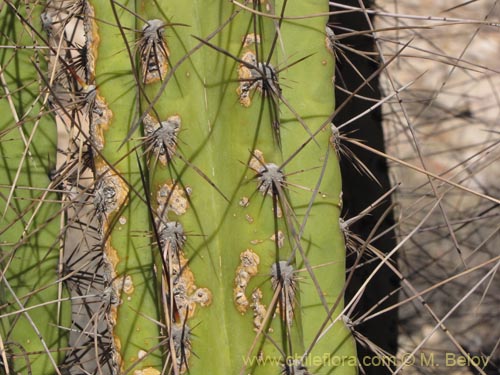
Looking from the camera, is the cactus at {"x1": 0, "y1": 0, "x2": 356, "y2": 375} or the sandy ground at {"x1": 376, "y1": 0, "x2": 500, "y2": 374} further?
the sandy ground at {"x1": 376, "y1": 0, "x2": 500, "y2": 374}

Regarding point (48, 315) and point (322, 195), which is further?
point (48, 315)

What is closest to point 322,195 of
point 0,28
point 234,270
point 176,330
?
point 234,270

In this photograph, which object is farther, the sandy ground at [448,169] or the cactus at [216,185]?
the sandy ground at [448,169]

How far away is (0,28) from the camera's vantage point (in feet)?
5.02

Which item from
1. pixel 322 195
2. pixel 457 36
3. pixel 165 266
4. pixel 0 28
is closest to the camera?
pixel 165 266

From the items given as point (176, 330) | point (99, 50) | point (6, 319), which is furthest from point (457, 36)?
point (6, 319)

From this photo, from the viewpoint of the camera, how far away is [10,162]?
1.54 meters

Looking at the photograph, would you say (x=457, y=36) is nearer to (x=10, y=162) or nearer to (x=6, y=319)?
(x=10, y=162)

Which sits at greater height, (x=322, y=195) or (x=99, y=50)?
(x=99, y=50)

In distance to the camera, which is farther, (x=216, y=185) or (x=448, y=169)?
(x=448, y=169)

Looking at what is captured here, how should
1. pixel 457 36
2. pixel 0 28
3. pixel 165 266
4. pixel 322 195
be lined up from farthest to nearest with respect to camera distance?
pixel 457 36 → pixel 0 28 → pixel 322 195 → pixel 165 266

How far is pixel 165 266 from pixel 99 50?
34 cm

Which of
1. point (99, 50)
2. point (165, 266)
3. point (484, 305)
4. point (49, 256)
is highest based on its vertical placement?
point (99, 50)

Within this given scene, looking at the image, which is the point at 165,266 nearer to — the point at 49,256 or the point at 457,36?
the point at 49,256
